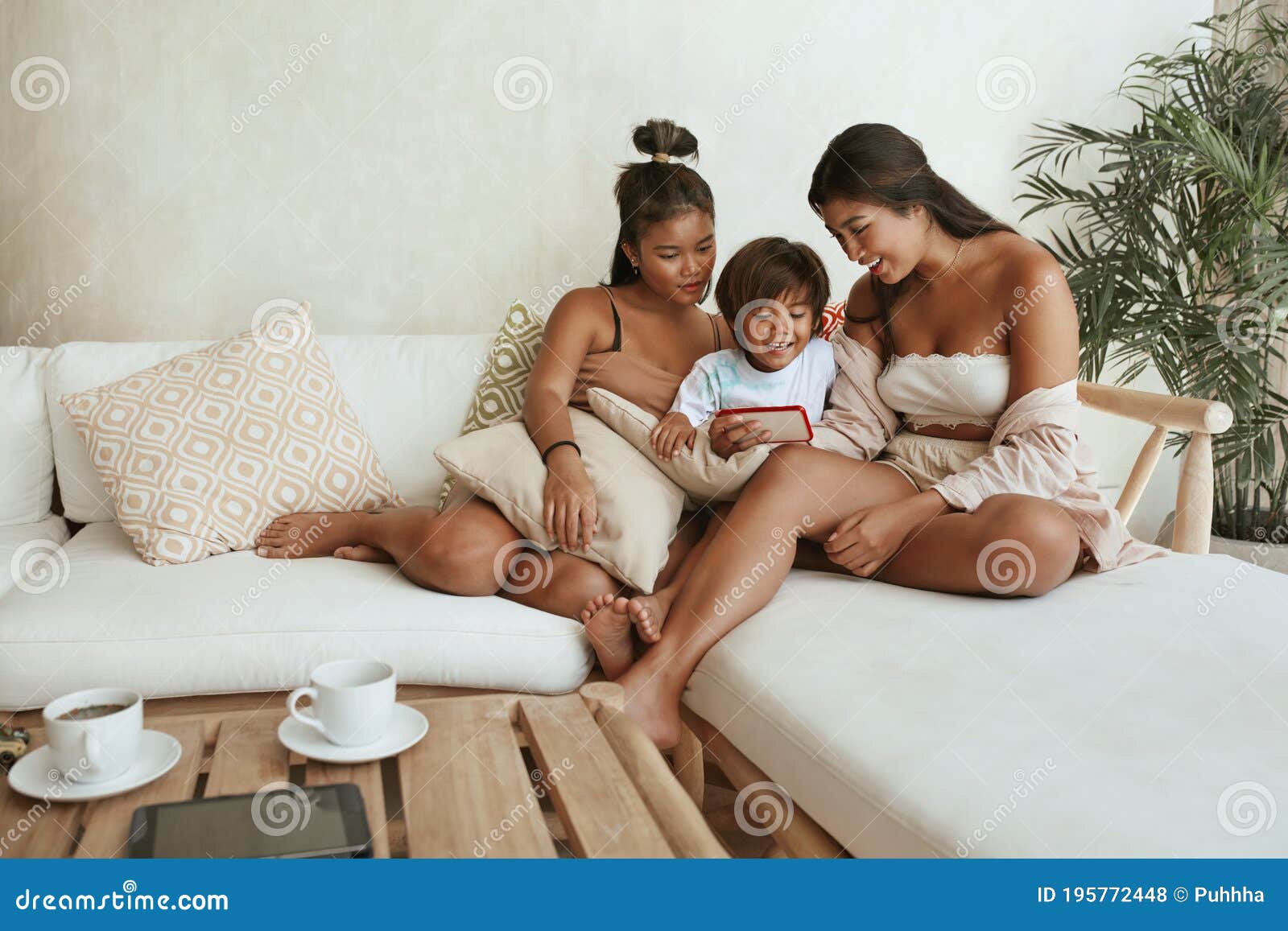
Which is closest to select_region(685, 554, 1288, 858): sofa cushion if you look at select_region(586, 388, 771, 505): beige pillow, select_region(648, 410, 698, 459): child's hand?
select_region(586, 388, 771, 505): beige pillow

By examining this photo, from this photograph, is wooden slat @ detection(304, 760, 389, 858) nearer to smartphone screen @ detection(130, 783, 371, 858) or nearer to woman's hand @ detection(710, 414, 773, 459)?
smartphone screen @ detection(130, 783, 371, 858)

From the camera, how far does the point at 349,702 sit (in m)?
1.05

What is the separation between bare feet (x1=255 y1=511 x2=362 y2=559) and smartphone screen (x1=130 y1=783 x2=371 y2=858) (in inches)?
41.6

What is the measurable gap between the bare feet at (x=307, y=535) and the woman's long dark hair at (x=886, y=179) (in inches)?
43.0

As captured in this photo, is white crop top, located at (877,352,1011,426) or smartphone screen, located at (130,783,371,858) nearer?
smartphone screen, located at (130,783,371,858)

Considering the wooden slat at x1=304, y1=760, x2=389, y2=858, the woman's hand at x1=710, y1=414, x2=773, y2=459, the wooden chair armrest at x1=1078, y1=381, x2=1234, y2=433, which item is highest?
the wooden chair armrest at x1=1078, y1=381, x2=1234, y2=433

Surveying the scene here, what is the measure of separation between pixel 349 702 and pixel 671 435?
38.9 inches

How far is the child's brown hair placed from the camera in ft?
6.38

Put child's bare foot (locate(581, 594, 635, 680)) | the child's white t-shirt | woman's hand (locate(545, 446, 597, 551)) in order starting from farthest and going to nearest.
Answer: the child's white t-shirt
woman's hand (locate(545, 446, 597, 551))
child's bare foot (locate(581, 594, 635, 680))

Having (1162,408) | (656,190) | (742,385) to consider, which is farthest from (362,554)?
(1162,408)

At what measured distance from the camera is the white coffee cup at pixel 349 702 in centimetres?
105

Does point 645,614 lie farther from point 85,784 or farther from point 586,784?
point 85,784

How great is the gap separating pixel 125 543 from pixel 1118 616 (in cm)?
176

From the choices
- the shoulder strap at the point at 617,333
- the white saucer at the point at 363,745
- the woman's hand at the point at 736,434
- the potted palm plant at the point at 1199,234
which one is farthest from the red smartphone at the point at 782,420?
the potted palm plant at the point at 1199,234
